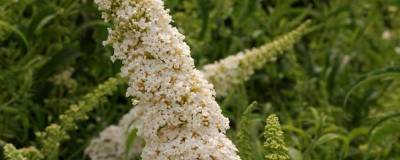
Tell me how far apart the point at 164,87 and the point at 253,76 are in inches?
93.3

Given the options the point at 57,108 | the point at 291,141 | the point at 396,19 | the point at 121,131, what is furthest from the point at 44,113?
the point at 396,19

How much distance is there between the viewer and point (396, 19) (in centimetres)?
709

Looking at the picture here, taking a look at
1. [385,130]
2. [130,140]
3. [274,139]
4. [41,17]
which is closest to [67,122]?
[130,140]

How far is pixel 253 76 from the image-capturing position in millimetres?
5320

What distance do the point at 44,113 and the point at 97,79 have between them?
1.30ft

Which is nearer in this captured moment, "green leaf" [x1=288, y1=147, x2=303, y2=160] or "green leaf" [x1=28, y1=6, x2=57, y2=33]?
"green leaf" [x1=288, y1=147, x2=303, y2=160]

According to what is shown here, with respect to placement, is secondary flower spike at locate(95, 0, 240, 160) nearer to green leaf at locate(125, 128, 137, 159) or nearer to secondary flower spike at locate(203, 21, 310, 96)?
green leaf at locate(125, 128, 137, 159)

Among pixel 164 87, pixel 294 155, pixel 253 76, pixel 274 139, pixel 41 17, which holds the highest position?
pixel 253 76

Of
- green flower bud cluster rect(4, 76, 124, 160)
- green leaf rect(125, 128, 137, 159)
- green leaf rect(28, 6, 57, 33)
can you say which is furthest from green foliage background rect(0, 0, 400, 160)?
green leaf rect(125, 128, 137, 159)

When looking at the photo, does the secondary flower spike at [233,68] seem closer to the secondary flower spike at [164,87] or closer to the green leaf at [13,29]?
the green leaf at [13,29]

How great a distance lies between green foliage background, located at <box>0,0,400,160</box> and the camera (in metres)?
4.28

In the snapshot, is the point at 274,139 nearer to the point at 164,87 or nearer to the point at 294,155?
the point at 164,87

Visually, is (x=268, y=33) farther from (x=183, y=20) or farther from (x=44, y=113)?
(x=44, y=113)

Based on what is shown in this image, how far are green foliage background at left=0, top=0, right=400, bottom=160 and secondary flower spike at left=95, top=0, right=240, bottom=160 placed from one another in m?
0.58
